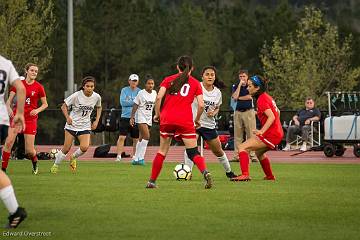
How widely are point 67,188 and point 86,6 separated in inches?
2480

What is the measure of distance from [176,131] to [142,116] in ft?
33.7

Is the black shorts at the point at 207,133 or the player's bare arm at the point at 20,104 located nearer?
the player's bare arm at the point at 20,104

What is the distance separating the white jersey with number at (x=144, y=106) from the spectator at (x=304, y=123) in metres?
8.91

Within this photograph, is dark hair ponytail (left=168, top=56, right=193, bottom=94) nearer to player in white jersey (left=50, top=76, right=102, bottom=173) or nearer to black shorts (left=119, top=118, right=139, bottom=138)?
player in white jersey (left=50, top=76, right=102, bottom=173)

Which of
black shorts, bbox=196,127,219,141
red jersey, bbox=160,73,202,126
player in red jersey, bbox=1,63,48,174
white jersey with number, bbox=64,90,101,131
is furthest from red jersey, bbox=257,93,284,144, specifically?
white jersey with number, bbox=64,90,101,131

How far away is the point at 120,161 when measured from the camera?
2981 cm

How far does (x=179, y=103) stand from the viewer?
17.8m

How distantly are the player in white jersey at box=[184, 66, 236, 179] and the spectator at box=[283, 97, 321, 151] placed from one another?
14.3 m

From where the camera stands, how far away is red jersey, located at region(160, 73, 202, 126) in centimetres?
1769

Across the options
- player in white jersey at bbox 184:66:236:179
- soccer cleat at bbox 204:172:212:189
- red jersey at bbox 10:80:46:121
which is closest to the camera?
soccer cleat at bbox 204:172:212:189

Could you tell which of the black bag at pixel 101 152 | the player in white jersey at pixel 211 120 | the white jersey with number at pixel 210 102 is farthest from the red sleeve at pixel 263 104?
the black bag at pixel 101 152

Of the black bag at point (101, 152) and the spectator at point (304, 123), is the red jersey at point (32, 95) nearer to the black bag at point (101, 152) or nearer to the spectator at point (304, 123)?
the black bag at point (101, 152)

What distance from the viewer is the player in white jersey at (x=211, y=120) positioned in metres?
20.8

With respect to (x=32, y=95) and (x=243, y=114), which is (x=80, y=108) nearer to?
(x=32, y=95)
